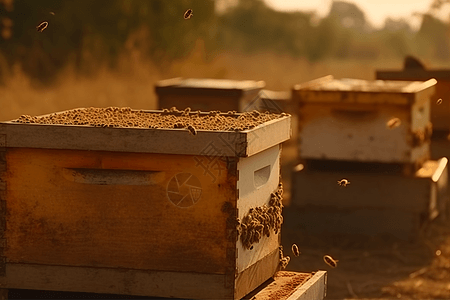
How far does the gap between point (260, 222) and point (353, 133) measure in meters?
3.21

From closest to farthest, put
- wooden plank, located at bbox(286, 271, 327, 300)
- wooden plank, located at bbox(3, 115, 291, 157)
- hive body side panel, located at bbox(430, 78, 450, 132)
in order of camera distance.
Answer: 1. wooden plank, located at bbox(3, 115, 291, 157)
2. wooden plank, located at bbox(286, 271, 327, 300)
3. hive body side panel, located at bbox(430, 78, 450, 132)

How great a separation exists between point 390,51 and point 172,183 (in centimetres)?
5763

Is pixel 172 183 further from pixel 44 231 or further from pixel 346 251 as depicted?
pixel 346 251

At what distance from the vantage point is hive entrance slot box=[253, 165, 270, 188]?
3.18 meters

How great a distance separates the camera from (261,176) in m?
3.23

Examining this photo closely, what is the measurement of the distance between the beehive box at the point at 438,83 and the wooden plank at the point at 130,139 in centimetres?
501

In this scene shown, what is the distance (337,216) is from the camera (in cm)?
654

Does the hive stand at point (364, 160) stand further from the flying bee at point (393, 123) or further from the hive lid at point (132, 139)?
the hive lid at point (132, 139)

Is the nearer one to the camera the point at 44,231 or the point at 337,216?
the point at 44,231

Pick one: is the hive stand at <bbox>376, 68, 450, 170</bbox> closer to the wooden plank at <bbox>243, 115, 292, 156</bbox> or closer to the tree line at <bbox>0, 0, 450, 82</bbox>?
the wooden plank at <bbox>243, 115, 292, 156</bbox>

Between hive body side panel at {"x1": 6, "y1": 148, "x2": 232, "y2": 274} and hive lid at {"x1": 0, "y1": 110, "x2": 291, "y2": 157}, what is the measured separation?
48 millimetres

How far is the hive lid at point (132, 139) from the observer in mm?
2859

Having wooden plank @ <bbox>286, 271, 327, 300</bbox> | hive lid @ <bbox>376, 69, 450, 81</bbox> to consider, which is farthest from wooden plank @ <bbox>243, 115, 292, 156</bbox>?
hive lid @ <bbox>376, 69, 450, 81</bbox>

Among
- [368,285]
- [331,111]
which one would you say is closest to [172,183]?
[368,285]
